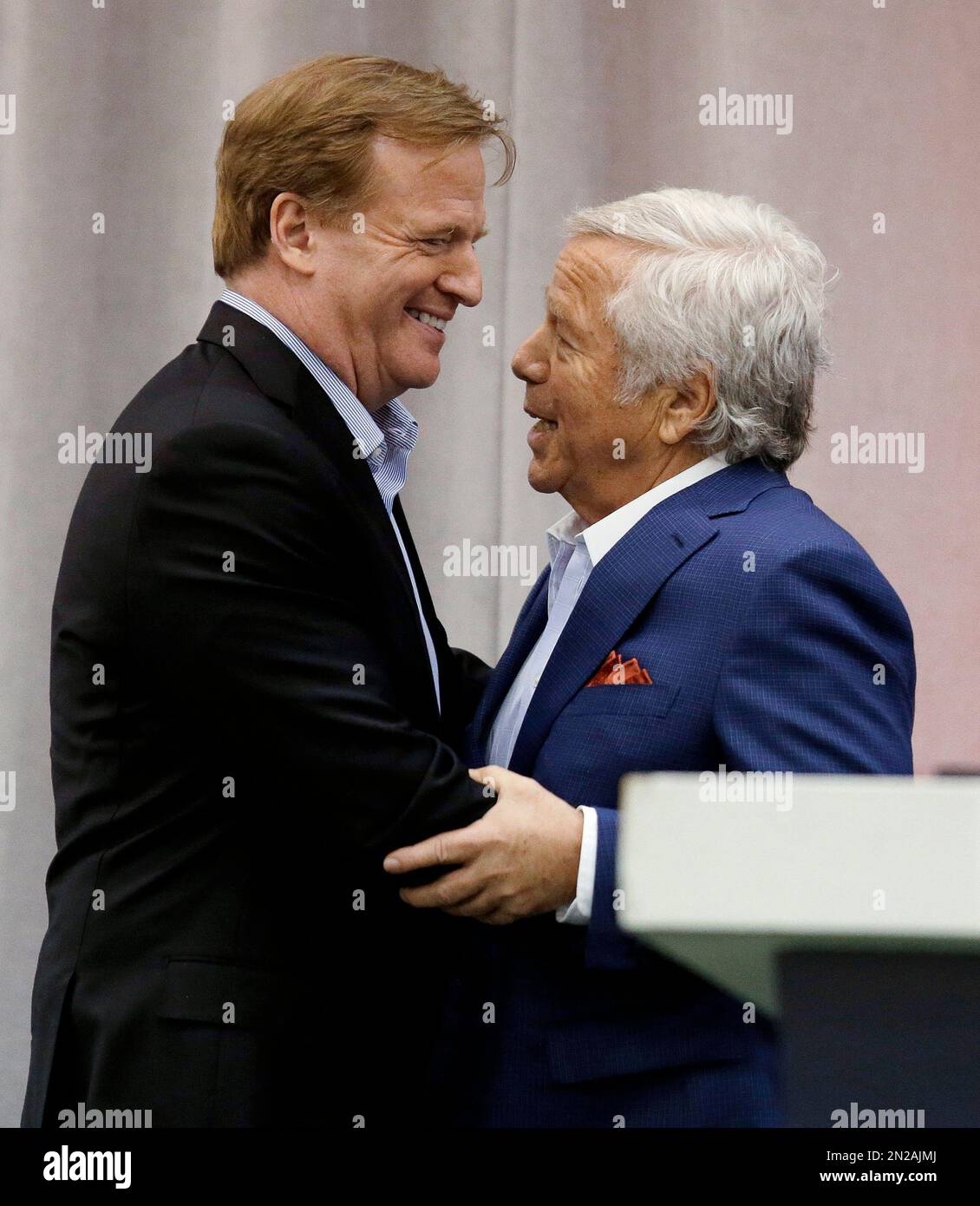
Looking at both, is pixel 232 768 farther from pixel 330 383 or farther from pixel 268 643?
pixel 330 383

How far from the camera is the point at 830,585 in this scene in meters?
1.22

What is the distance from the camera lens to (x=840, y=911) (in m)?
0.56

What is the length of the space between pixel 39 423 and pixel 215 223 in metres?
0.88

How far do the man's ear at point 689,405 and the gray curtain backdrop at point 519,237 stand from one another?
81 cm

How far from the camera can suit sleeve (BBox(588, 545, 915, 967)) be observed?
1177mm

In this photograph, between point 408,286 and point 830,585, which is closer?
point 830,585

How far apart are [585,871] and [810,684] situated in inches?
9.4

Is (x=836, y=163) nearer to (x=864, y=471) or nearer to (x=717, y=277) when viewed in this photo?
(x=864, y=471)

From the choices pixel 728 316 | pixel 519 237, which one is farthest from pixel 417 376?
pixel 519 237

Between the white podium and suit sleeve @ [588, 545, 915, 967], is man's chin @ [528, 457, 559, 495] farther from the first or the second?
the white podium

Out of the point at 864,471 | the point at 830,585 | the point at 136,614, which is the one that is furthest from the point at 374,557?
the point at 864,471

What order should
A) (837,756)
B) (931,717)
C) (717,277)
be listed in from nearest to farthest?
(837,756)
(717,277)
(931,717)

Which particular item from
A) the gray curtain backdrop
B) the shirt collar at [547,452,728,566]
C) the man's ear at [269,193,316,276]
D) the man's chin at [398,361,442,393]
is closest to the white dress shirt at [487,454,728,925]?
the shirt collar at [547,452,728,566]

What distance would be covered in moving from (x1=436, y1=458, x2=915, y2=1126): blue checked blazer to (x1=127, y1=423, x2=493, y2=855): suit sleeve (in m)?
0.17
